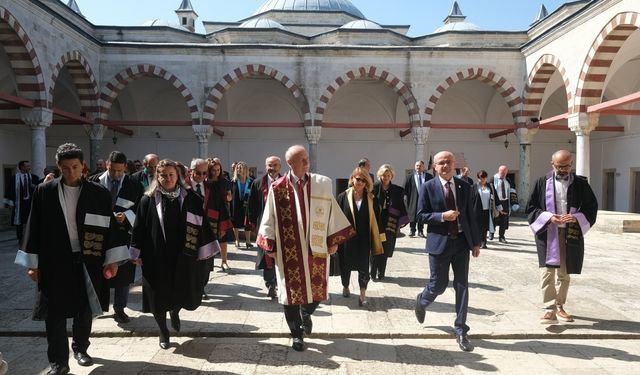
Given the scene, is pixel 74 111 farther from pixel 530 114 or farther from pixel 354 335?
pixel 354 335

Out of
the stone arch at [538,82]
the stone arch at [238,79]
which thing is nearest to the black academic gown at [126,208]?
the stone arch at [238,79]

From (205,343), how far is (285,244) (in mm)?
1101

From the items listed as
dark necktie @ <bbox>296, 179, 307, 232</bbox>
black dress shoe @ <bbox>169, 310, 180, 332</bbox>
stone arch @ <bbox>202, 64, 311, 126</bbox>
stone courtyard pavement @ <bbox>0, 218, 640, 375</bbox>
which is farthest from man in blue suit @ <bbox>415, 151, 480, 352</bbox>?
stone arch @ <bbox>202, 64, 311, 126</bbox>

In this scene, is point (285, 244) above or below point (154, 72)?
below

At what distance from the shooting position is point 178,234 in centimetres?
365

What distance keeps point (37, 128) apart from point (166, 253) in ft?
35.5

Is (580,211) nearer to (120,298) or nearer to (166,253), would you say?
(166,253)

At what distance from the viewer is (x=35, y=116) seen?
1206 centimetres

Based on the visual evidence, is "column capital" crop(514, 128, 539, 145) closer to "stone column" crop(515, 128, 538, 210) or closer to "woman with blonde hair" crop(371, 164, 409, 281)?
"stone column" crop(515, 128, 538, 210)

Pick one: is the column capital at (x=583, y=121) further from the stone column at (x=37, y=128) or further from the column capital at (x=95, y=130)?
the column capital at (x=95, y=130)

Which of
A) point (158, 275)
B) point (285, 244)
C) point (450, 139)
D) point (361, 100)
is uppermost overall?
point (361, 100)

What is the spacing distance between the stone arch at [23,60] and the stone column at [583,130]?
47.1 ft

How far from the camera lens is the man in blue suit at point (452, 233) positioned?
12.0ft

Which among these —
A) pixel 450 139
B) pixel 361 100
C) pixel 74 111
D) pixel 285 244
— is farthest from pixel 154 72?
pixel 285 244
